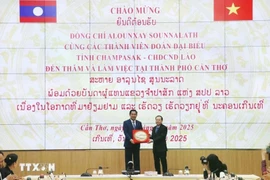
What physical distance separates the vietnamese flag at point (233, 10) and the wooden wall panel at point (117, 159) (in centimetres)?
289

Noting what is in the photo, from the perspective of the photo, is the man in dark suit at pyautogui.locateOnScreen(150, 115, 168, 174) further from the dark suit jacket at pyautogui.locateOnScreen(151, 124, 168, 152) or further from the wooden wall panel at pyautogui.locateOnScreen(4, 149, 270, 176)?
the wooden wall panel at pyautogui.locateOnScreen(4, 149, 270, 176)

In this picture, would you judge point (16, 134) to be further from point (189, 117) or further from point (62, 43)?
point (189, 117)

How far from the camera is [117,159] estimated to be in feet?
40.4

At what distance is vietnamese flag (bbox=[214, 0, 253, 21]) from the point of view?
1234cm

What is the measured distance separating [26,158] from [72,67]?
219 centimetres

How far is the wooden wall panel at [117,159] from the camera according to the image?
12.2 m

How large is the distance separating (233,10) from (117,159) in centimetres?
408

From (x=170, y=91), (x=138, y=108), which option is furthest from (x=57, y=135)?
(x=170, y=91)

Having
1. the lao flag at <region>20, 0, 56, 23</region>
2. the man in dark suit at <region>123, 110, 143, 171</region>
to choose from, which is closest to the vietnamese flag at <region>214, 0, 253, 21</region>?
the man in dark suit at <region>123, 110, 143, 171</region>

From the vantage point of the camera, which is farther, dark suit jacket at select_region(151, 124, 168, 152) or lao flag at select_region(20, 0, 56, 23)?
lao flag at select_region(20, 0, 56, 23)

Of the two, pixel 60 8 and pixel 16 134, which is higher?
pixel 60 8

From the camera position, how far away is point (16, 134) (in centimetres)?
1226

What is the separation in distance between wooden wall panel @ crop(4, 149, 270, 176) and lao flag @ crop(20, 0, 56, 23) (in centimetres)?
287

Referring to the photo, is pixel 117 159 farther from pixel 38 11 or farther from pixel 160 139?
pixel 38 11
